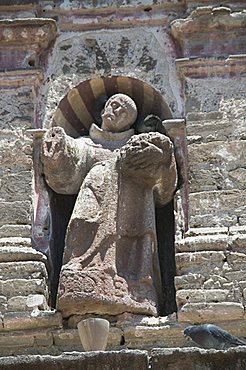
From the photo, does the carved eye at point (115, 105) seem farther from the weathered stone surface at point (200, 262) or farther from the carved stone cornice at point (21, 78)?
the weathered stone surface at point (200, 262)

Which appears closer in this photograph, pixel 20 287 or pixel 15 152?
pixel 20 287

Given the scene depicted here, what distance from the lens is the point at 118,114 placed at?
701 centimetres

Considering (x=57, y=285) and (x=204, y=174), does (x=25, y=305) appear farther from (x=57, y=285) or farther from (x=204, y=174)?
(x=204, y=174)

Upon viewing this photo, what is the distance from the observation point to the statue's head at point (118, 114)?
7008 mm

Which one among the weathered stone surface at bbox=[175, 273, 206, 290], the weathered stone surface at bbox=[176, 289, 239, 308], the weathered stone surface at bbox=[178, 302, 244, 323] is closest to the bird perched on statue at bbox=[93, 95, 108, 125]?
the weathered stone surface at bbox=[175, 273, 206, 290]

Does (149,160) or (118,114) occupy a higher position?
(118,114)

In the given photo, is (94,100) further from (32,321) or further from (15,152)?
(32,321)

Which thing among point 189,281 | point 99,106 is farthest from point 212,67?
point 189,281

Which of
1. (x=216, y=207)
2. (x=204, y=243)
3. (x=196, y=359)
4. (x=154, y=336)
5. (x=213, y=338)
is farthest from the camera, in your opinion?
(x=216, y=207)

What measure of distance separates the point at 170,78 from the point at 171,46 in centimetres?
29

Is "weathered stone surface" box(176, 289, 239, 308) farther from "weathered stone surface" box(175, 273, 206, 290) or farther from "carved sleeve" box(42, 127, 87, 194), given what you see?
"carved sleeve" box(42, 127, 87, 194)

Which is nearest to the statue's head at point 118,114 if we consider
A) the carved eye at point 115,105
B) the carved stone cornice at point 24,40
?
the carved eye at point 115,105

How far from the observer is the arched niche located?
6.82 meters

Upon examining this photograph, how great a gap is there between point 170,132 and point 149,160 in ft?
1.82
